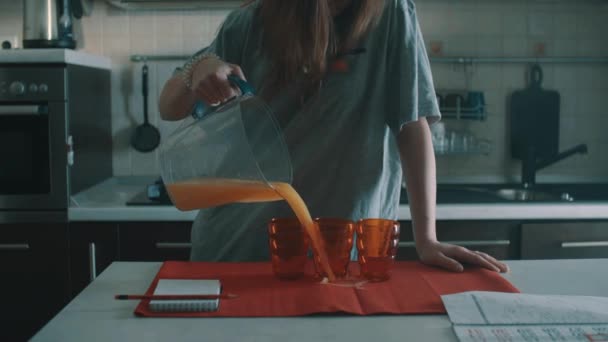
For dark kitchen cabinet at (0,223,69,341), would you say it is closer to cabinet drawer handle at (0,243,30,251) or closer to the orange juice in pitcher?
cabinet drawer handle at (0,243,30,251)

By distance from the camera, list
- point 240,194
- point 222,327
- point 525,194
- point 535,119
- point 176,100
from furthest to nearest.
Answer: point 535,119 → point 525,194 → point 176,100 → point 240,194 → point 222,327

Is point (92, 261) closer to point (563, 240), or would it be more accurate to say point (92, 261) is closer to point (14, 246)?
point (14, 246)

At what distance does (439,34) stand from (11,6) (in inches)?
60.2

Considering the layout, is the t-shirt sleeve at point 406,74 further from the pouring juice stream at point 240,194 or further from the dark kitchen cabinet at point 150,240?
the dark kitchen cabinet at point 150,240

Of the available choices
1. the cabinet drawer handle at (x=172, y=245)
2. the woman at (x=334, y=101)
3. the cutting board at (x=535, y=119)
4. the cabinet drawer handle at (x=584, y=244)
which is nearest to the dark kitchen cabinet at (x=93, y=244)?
the cabinet drawer handle at (x=172, y=245)

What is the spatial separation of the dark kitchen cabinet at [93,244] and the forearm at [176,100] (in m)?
0.90

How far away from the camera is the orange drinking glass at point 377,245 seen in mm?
1071

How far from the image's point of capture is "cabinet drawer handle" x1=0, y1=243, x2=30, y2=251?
7.06 ft

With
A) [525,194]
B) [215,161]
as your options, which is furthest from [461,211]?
[215,161]

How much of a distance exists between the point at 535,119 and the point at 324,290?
1.85m

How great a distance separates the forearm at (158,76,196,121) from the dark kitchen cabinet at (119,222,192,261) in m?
0.85

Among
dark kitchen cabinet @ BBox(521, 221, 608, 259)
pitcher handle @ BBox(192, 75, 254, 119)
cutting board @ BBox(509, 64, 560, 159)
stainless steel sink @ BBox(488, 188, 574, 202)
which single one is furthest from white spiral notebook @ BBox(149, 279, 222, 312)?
cutting board @ BBox(509, 64, 560, 159)

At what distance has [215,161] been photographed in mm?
1068

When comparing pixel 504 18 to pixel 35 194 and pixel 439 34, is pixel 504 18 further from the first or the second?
pixel 35 194
